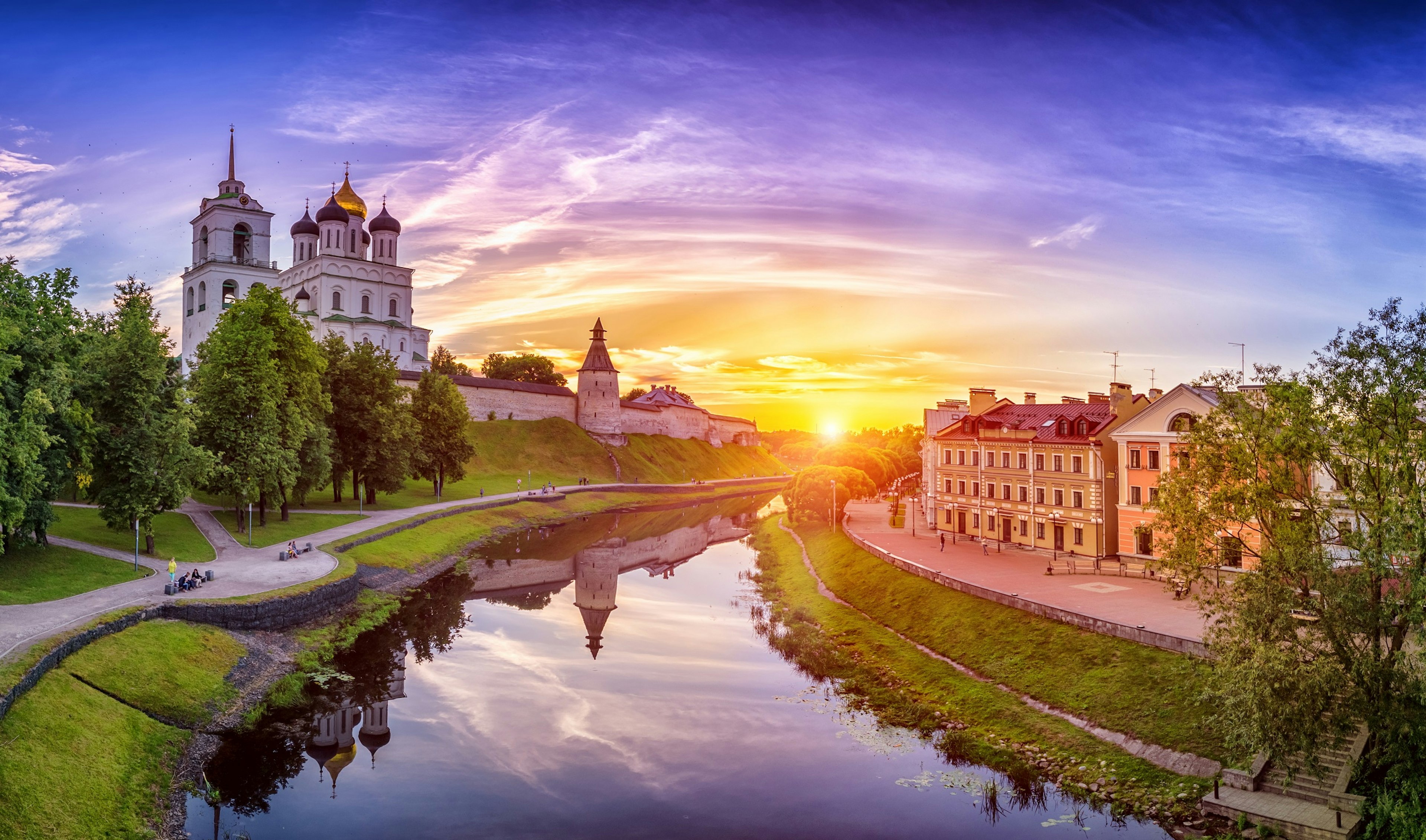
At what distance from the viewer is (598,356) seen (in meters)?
120

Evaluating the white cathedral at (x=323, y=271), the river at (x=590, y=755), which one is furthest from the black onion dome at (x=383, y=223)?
the river at (x=590, y=755)

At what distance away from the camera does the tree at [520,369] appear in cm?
13788

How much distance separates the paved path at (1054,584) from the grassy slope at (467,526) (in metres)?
25.7

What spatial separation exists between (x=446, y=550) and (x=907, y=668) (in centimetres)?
3311

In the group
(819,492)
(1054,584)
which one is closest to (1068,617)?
(1054,584)

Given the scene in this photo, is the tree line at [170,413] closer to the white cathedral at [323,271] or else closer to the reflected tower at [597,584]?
the reflected tower at [597,584]

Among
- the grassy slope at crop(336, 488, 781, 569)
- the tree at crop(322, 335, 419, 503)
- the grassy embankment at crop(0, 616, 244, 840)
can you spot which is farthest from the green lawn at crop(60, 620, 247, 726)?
the tree at crop(322, 335, 419, 503)

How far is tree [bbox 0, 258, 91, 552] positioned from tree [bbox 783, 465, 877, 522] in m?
46.1

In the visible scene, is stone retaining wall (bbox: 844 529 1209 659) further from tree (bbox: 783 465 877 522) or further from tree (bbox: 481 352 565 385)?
tree (bbox: 481 352 565 385)

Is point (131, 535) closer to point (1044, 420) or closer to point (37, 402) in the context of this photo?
point (37, 402)

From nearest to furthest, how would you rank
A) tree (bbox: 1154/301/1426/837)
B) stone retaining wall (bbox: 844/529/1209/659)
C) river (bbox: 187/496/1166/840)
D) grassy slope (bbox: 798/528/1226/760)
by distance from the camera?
1. tree (bbox: 1154/301/1426/837)
2. river (bbox: 187/496/1166/840)
3. grassy slope (bbox: 798/528/1226/760)
4. stone retaining wall (bbox: 844/529/1209/659)

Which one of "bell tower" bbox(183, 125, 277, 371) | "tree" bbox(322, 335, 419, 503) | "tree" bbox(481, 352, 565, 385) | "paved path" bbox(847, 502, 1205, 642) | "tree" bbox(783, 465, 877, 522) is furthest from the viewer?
"tree" bbox(481, 352, 565, 385)

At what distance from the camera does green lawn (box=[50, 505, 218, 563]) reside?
3750 cm

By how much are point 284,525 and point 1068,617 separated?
137 feet
